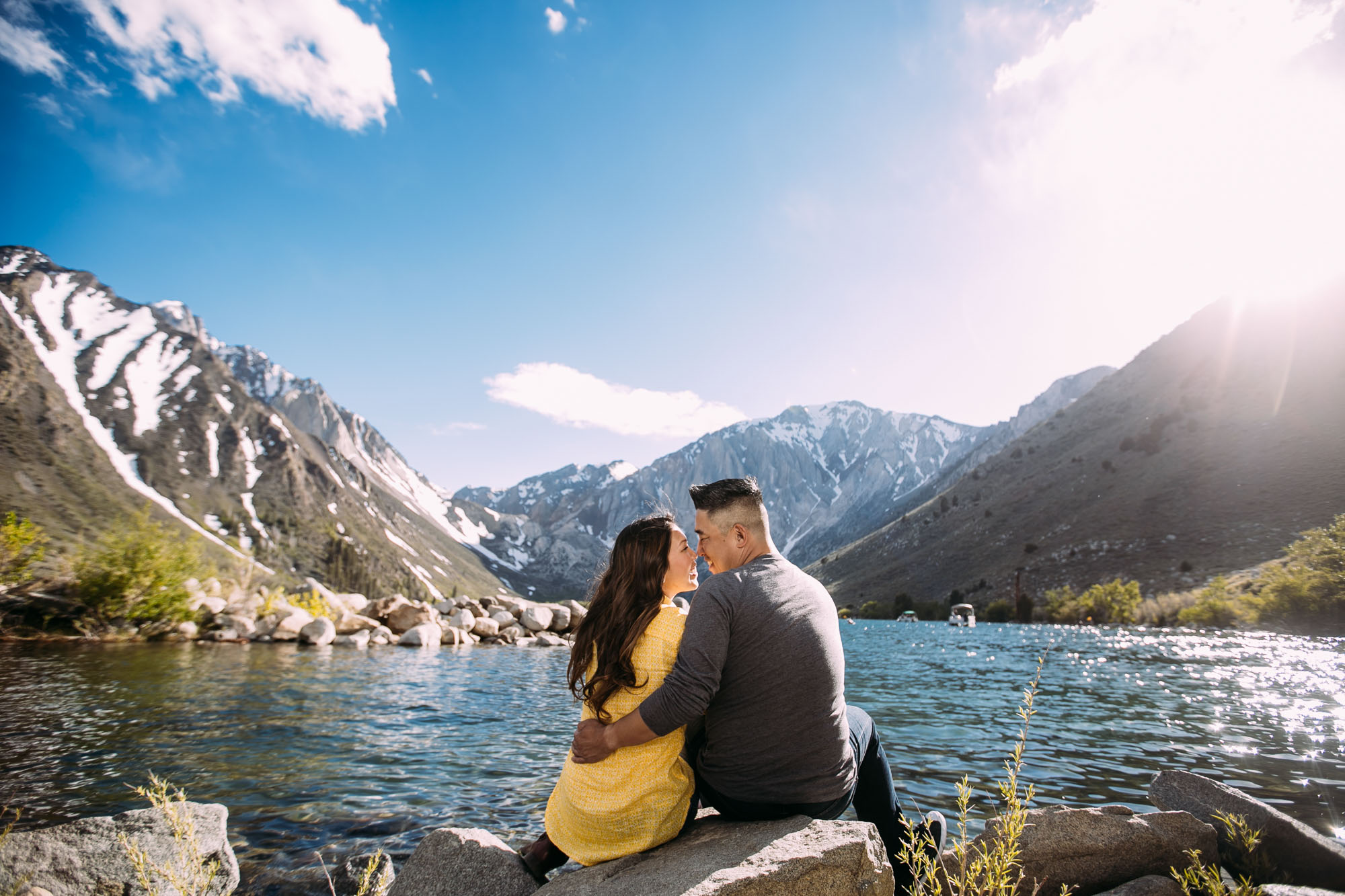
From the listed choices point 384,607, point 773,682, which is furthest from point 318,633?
point 773,682

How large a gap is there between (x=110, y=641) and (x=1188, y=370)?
183793 mm

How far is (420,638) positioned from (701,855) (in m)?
34.1

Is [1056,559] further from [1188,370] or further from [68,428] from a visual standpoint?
[68,428]

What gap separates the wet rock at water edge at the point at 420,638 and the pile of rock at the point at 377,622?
0.04 meters

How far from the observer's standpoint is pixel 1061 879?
5117mm

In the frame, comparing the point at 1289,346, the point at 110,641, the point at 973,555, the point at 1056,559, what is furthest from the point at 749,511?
the point at 1289,346

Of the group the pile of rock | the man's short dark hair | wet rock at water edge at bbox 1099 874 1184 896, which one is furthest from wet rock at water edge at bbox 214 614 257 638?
wet rock at water edge at bbox 1099 874 1184 896

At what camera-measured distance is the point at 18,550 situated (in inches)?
909

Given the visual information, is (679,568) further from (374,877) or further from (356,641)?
(356,641)

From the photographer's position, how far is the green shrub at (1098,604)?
70312 millimetres

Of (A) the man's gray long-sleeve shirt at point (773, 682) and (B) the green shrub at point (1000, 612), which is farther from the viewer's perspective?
(B) the green shrub at point (1000, 612)

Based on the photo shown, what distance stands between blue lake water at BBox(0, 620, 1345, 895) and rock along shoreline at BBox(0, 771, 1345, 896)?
49.6 inches

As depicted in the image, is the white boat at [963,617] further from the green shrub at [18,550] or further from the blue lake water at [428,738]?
the green shrub at [18,550]

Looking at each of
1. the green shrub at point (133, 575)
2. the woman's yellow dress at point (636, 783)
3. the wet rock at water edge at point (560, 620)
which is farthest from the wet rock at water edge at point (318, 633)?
the woman's yellow dress at point (636, 783)
